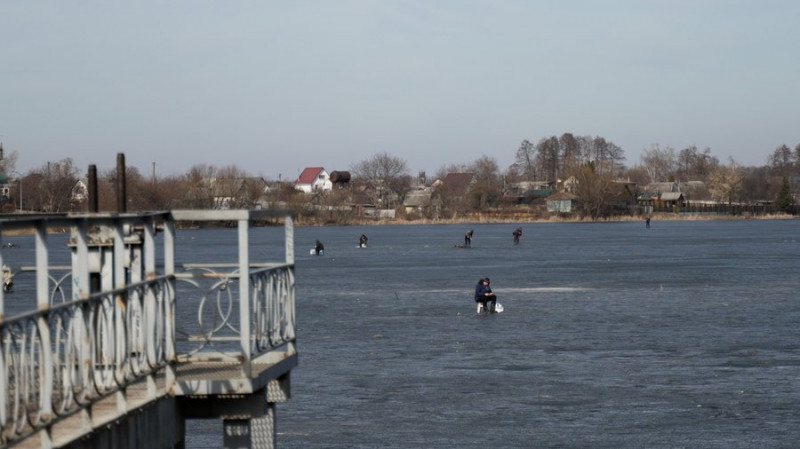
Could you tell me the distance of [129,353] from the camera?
359 inches

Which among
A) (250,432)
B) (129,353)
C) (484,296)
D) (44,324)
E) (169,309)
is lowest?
(484,296)

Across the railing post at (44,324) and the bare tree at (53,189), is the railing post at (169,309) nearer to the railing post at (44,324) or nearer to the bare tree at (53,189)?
the railing post at (44,324)

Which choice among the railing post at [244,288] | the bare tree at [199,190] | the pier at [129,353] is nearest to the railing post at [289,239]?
the pier at [129,353]

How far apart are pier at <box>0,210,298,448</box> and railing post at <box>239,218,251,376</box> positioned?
0.04 ft

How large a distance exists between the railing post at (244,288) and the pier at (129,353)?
0.04ft

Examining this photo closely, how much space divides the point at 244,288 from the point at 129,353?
48.7 inches

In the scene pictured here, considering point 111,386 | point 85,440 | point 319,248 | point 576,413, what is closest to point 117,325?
point 111,386

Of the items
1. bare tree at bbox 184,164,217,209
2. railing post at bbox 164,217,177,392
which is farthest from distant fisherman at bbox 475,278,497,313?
bare tree at bbox 184,164,217,209

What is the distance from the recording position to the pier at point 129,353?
7590 mm

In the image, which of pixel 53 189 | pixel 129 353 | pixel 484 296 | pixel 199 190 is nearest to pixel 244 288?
pixel 129 353

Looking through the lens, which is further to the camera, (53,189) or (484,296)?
(53,189)

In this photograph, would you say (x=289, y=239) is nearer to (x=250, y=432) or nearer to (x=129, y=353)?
(x=250, y=432)

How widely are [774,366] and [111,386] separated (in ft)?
66.1

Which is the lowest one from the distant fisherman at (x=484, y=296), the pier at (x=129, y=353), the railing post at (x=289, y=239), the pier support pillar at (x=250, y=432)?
the distant fisherman at (x=484, y=296)
